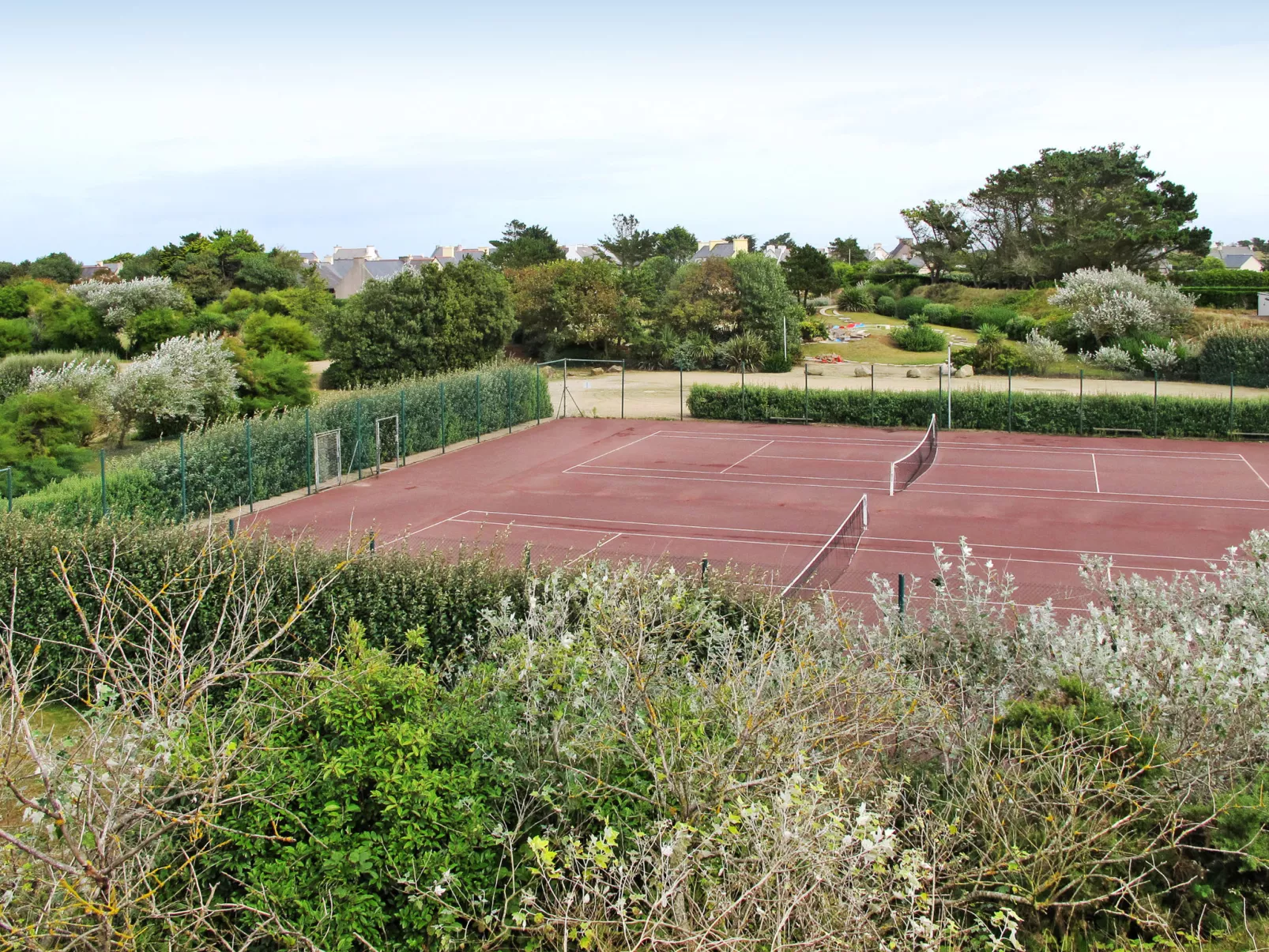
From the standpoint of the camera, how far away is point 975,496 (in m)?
25.8

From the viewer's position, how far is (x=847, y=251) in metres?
111

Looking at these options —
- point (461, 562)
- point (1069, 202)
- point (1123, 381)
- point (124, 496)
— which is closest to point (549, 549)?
point (461, 562)

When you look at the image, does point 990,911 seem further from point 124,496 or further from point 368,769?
point 124,496

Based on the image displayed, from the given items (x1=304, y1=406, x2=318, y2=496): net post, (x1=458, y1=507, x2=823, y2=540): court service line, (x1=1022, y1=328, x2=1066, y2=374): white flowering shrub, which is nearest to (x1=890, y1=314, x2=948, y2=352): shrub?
(x1=1022, y1=328, x2=1066, y2=374): white flowering shrub

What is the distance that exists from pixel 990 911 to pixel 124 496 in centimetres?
1839

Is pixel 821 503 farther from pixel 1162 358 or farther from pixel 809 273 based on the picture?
pixel 809 273

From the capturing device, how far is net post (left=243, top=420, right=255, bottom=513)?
24.0m

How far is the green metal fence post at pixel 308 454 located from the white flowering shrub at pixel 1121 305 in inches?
1447

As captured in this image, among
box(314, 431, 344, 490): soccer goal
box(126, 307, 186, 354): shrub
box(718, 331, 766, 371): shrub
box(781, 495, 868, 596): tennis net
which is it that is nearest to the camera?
box(781, 495, 868, 596): tennis net

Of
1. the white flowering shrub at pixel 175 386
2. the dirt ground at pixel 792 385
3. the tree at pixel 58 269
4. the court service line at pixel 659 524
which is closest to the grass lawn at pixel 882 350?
the dirt ground at pixel 792 385

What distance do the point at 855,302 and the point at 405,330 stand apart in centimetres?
3736

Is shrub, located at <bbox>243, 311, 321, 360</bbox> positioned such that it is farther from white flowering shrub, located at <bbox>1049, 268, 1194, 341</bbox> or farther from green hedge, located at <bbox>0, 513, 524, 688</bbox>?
white flowering shrub, located at <bbox>1049, 268, 1194, 341</bbox>

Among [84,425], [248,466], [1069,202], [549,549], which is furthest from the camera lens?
[1069,202]

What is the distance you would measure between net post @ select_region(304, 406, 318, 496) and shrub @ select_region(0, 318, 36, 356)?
3392cm
